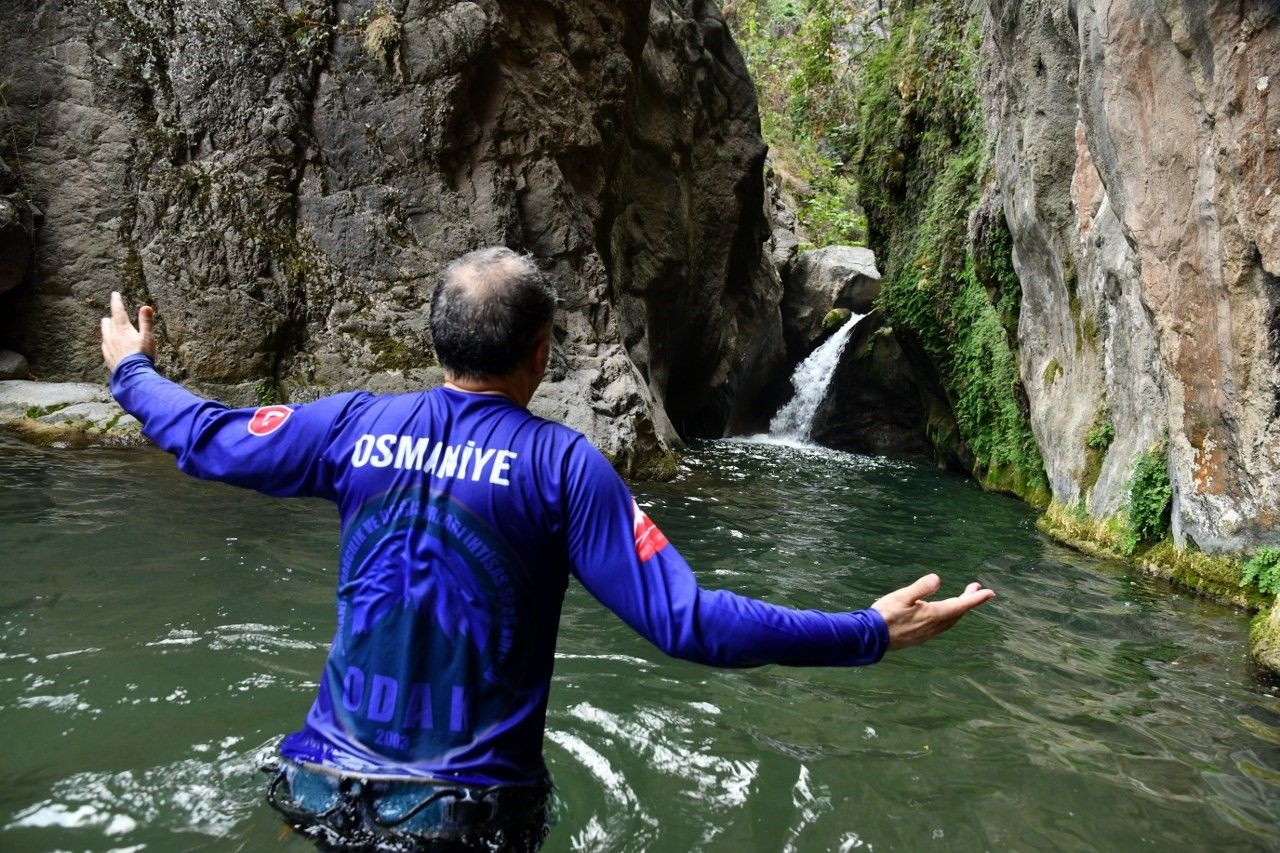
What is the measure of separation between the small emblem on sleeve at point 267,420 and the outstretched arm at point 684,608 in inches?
27.5

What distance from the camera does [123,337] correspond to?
2.22 m

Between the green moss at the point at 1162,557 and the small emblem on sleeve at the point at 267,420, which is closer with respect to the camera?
the small emblem on sleeve at the point at 267,420

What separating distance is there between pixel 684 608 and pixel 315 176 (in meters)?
11.4

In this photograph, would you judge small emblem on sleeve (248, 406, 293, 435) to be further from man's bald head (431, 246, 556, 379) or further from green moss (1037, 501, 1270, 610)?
green moss (1037, 501, 1270, 610)

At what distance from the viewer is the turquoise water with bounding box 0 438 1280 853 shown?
281cm

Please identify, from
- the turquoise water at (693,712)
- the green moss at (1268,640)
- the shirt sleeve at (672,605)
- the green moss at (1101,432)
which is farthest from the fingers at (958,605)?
the green moss at (1101,432)

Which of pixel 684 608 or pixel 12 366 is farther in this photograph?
pixel 12 366

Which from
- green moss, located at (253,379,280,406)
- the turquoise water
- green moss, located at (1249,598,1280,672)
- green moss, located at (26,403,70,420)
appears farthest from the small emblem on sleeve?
green moss, located at (253,379,280,406)

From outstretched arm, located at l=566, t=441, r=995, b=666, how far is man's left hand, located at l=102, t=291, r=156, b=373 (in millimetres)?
1180

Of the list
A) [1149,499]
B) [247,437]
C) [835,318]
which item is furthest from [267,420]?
[835,318]

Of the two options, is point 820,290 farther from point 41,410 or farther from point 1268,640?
point 1268,640

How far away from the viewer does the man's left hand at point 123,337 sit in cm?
219

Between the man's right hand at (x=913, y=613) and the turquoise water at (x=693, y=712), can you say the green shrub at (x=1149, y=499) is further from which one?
the man's right hand at (x=913, y=613)

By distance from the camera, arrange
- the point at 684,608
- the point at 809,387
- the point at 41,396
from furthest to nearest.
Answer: the point at 809,387 < the point at 41,396 < the point at 684,608
